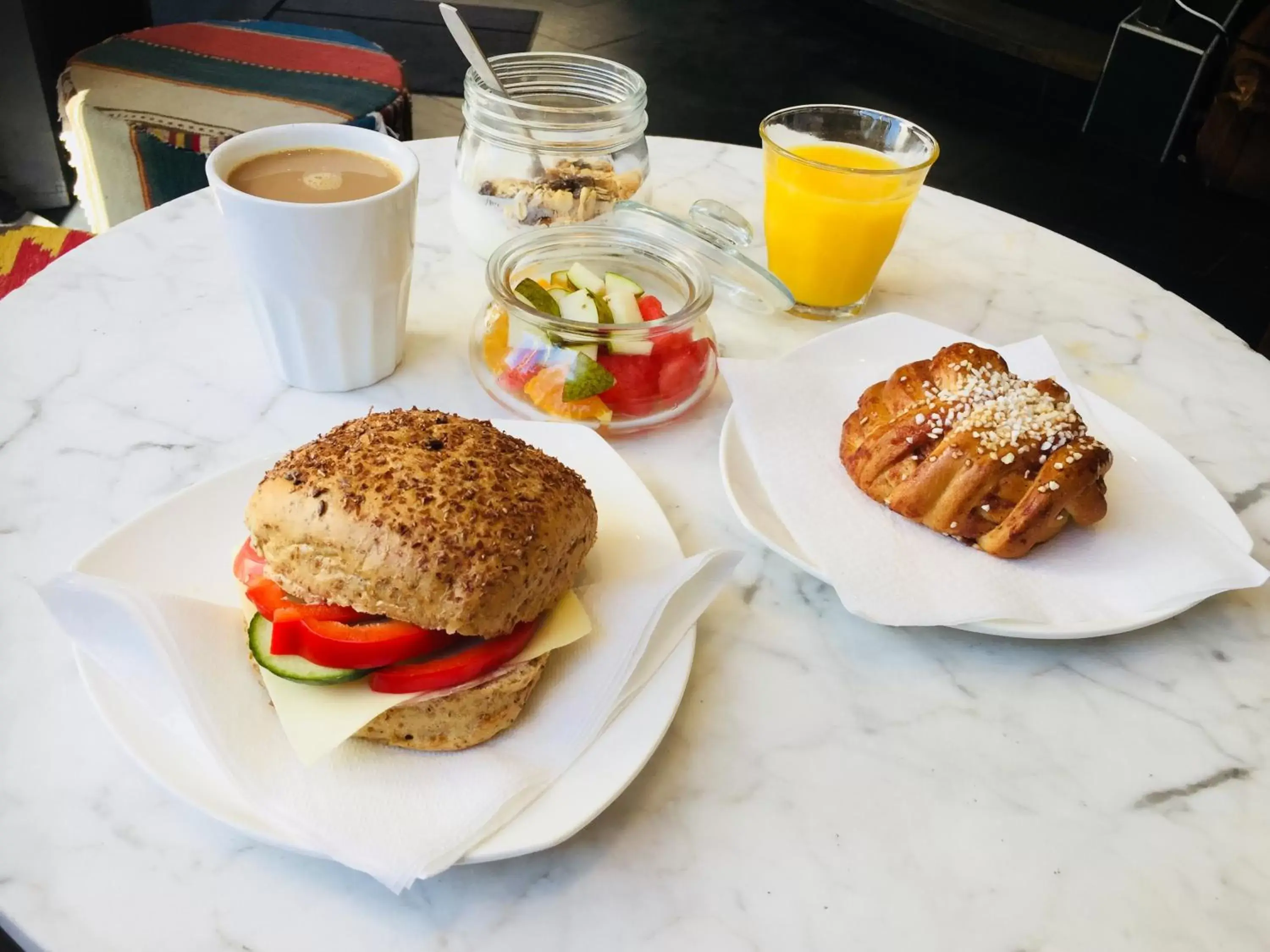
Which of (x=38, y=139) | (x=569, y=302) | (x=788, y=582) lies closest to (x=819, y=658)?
(x=788, y=582)

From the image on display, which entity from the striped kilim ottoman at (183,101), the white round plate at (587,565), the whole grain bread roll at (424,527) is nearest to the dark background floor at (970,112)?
the striped kilim ottoman at (183,101)

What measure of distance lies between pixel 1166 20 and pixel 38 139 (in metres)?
4.55

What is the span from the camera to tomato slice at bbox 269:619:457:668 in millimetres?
907

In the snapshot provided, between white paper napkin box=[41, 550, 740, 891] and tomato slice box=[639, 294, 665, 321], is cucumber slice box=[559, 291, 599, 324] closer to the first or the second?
tomato slice box=[639, 294, 665, 321]

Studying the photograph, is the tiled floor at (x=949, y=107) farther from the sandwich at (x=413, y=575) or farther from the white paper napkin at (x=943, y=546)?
the sandwich at (x=413, y=575)

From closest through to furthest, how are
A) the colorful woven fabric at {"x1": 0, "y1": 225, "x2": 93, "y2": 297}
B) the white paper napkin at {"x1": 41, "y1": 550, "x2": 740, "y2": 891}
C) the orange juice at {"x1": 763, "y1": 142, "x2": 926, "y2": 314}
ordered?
the white paper napkin at {"x1": 41, "y1": 550, "x2": 740, "y2": 891} < the orange juice at {"x1": 763, "y1": 142, "x2": 926, "y2": 314} < the colorful woven fabric at {"x1": 0, "y1": 225, "x2": 93, "y2": 297}

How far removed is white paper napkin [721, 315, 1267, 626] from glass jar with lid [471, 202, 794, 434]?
0.09 metres

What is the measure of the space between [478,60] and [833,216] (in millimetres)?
639

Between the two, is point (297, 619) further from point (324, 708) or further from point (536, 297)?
point (536, 297)

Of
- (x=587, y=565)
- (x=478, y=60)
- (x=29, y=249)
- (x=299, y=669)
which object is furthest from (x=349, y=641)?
(x=29, y=249)

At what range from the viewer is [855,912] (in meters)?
0.86

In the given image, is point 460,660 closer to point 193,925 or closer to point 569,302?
point 193,925

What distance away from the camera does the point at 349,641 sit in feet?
3.00

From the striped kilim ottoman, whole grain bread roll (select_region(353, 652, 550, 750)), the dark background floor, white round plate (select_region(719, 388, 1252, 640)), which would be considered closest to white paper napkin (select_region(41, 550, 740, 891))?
whole grain bread roll (select_region(353, 652, 550, 750))
